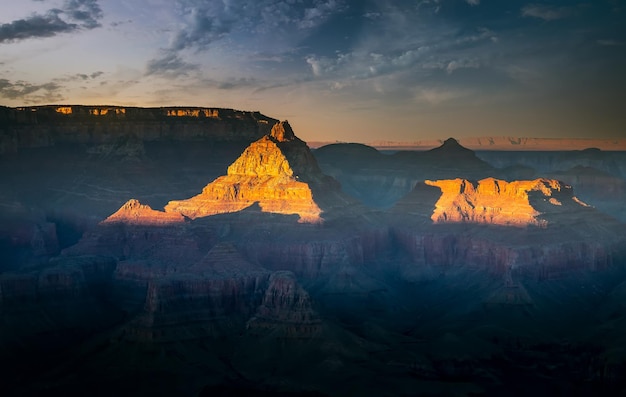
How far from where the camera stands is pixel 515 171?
5861 inches

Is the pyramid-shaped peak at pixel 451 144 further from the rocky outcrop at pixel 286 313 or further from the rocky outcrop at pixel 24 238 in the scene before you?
the rocky outcrop at pixel 286 313

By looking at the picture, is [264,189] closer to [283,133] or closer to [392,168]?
[283,133]

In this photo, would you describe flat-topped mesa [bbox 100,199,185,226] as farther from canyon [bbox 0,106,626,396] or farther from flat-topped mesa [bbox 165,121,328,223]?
flat-topped mesa [bbox 165,121,328,223]

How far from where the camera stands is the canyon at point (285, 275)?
7788 cm

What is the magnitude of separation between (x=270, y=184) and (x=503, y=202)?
76.5 ft

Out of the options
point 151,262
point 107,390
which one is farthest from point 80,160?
point 107,390

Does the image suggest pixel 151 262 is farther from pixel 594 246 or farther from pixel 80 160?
pixel 80 160

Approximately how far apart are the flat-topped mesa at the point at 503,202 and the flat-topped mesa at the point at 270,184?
1355 cm

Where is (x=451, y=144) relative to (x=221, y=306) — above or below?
above

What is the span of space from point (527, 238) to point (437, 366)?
26.6 m

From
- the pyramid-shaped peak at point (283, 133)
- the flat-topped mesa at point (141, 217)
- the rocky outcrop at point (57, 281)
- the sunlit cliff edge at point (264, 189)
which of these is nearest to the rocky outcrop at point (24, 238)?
the flat-topped mesa at point (141, 217)

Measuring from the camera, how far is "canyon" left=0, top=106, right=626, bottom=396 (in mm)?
77875

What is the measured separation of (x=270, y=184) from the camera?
114000 millimetres

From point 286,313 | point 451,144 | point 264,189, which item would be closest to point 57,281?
point 286,313
